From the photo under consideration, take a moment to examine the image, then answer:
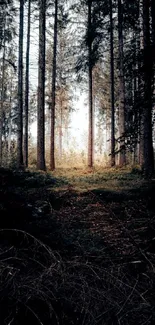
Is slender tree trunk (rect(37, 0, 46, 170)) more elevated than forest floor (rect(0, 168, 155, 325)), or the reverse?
slender tree trunk (rect(37, 0, 46, 170))

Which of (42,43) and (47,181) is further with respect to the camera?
(42,43)

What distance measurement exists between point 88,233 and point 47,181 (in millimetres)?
5643

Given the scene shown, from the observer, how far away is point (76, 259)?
3.16 m

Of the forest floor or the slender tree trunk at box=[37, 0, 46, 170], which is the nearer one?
the forest floor

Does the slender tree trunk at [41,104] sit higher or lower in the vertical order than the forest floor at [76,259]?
higher

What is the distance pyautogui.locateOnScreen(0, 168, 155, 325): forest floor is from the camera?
2092 millimetres

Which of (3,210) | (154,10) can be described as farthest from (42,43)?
(3,210)

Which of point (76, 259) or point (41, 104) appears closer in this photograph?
point (76, 259)

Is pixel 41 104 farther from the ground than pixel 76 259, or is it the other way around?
pixel 41 104

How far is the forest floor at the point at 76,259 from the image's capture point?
6.86 feet

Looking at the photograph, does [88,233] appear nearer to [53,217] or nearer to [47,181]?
[53,217]

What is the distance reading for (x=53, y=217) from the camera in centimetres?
620

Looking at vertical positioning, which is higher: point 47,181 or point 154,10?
point 154,10

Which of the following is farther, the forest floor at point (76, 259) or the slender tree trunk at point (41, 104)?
the slender tree trunk at point (41, 104)
